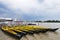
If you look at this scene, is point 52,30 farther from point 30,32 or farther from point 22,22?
point 22,22

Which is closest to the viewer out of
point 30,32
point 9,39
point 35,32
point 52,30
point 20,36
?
point 20,36

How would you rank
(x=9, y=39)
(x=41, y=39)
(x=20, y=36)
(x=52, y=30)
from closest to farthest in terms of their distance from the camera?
(x=20, y=36)
(x=9, y=39)
(x=41, y=39)
(x=52, y=30)

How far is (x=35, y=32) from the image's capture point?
101ft

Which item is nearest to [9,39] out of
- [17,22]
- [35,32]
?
[35,32]

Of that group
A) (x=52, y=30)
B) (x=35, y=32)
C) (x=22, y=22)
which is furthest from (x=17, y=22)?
(x=35, y=32)

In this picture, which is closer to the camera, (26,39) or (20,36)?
(20,36)

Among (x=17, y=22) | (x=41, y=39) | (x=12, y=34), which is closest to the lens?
(x=12, y=34)

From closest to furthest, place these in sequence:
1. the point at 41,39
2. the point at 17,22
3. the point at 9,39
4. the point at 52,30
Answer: the point at 9,39
the point at 41,39
the point at 52,30
the point at 17,22

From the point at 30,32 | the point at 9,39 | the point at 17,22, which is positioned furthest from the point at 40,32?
the point at 17,22

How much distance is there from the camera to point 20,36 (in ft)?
70.1

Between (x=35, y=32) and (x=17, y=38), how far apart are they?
934cm

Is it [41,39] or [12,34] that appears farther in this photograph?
[41,39]

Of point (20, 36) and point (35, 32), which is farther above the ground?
point (20, 36)

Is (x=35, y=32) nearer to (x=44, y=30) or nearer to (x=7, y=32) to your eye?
(x=44, y=30)
